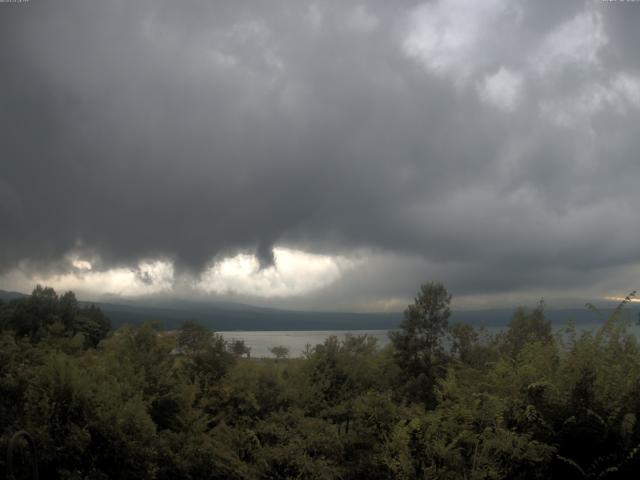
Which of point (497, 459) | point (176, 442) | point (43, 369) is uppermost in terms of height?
point (43, 369)

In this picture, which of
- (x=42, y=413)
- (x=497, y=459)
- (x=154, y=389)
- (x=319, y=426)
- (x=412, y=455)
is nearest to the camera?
(x=497, y=459)

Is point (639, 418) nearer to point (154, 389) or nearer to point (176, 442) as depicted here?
point (176, 442)

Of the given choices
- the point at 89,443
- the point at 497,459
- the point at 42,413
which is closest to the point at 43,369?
the point at 42,413

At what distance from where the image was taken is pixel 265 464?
30.3 feet

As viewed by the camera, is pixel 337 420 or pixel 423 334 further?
pixel 423 334

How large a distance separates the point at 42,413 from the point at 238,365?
7.64 m

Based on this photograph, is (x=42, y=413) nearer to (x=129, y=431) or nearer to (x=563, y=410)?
(x=129, y=431)

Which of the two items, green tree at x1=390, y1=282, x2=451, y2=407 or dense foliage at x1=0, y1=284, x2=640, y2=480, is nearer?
dense foliage at x1=0, y1=284, x2=640, y2=480

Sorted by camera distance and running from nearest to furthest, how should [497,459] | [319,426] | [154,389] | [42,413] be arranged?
[497,459] < [42,413] < [319,426] < [154,389]

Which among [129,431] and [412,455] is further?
[129,431]

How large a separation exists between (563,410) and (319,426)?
15.8 ft

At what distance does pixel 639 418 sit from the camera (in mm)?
7359

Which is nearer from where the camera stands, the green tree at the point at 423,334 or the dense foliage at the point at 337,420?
the dense foliage at the point at 337,420

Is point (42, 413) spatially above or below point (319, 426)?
above
